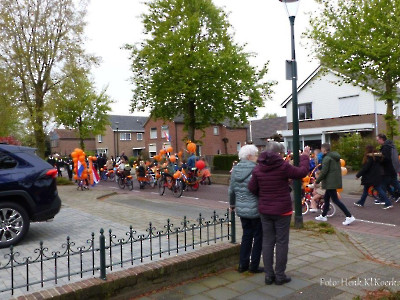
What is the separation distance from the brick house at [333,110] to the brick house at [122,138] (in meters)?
32.2

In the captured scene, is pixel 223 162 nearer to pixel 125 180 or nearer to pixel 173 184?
pixel 125 180

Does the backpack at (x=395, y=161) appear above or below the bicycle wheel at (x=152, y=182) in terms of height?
above

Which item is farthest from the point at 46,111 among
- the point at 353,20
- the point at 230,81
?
the point at 353,20

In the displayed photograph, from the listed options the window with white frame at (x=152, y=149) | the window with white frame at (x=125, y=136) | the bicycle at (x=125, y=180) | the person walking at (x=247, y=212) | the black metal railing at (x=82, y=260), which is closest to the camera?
the black metal railing at (x=82, y=260)

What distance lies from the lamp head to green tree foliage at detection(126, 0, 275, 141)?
1419cm

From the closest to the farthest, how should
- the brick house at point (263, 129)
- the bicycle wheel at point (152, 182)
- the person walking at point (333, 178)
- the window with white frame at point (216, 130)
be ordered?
the person walking at point (333, 178)
the bicycle wheel at point (152, 182)
the window with white frame at point (216, 130)
the brick house at point (263, 129)

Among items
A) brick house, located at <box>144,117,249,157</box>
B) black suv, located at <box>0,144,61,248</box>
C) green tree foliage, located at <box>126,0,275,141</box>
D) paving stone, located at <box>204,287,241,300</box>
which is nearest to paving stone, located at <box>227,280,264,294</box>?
paving stone, located at <box>204,287,241,300</box>

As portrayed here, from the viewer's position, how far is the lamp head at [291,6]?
7336mm

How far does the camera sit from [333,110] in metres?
31.9

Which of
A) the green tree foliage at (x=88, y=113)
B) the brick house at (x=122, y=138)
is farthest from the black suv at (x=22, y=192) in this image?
the brick house at (x=122, y=138)

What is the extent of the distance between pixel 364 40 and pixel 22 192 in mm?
14067

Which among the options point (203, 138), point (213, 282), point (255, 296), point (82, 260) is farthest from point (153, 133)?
point (255, 296)

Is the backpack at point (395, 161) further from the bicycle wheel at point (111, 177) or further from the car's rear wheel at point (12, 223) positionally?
the bicycle wheel at point (111, 177)

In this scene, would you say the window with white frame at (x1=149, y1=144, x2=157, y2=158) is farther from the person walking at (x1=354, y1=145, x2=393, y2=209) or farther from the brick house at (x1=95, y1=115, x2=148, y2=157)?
the person walking at (x1=354, y1=145, x2=393, y2=209)
